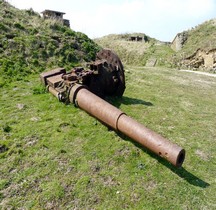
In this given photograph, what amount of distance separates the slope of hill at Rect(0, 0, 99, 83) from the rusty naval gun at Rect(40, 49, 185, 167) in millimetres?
3002

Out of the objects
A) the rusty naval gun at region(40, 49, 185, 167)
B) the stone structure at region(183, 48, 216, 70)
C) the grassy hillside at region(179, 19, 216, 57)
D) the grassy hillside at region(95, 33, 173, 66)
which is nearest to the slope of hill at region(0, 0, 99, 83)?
the rusty naval gun at region(40, 49, 185, 167)

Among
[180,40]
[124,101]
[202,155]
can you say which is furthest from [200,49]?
[202,155]

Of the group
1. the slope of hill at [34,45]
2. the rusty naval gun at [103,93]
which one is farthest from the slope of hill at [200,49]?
the rusty naval gun at [103,93]

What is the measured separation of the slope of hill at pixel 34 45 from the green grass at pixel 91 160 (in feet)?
9.10

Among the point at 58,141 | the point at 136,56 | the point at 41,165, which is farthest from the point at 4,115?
the point at 136,56

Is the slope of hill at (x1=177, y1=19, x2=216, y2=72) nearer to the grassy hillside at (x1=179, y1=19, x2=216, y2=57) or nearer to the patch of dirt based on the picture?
the grassy hillside at (x1=179, y1=19, x2=216, y2=57)

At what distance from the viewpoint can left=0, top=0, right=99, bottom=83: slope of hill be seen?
12719 mm

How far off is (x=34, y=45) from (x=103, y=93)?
6.26 meters

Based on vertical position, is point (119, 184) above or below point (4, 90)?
below

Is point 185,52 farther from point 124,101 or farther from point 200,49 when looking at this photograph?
point 124,101

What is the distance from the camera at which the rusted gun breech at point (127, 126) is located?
5883mm

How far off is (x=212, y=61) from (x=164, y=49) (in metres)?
10.2

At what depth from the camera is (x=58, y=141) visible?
284 inches

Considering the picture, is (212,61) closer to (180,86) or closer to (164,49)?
(164,49)
